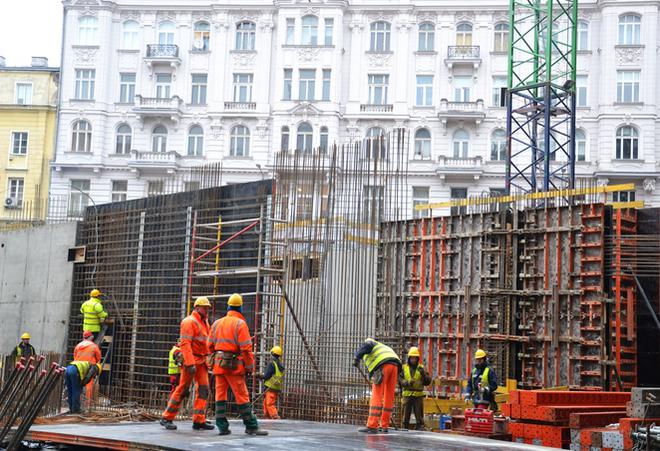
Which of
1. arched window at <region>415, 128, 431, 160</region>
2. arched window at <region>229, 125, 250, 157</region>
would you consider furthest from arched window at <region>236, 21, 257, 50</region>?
arched window at <region>415, 128, 431, 160</region>

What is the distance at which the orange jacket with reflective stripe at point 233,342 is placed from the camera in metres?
12.5

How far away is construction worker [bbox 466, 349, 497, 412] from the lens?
56.0 ft

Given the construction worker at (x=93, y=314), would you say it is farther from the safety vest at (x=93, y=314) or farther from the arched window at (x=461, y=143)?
the arched window at (x=461, y=143)

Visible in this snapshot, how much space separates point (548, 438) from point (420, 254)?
7.81m

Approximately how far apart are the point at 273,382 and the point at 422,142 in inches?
1302

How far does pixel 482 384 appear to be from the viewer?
17109mm

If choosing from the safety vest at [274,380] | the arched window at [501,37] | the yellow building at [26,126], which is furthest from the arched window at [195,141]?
the safety vest at [274,380]

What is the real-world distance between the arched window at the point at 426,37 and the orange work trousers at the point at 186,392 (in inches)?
1512

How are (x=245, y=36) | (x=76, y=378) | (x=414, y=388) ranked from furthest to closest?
(x=245, y=36) < (x=414, y=388) < (x=76, y=378)

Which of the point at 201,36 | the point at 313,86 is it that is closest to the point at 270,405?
the point at 313,86

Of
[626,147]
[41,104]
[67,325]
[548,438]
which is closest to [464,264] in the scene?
[548,438]

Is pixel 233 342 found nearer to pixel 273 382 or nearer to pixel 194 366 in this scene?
pixel 194 366

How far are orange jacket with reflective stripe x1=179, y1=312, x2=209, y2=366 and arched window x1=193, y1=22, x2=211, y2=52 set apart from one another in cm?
3910

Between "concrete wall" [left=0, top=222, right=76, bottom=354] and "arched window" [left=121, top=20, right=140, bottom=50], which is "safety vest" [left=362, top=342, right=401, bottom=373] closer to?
"concrete wall" [left=0, top=222, right=76, bottom=354]
